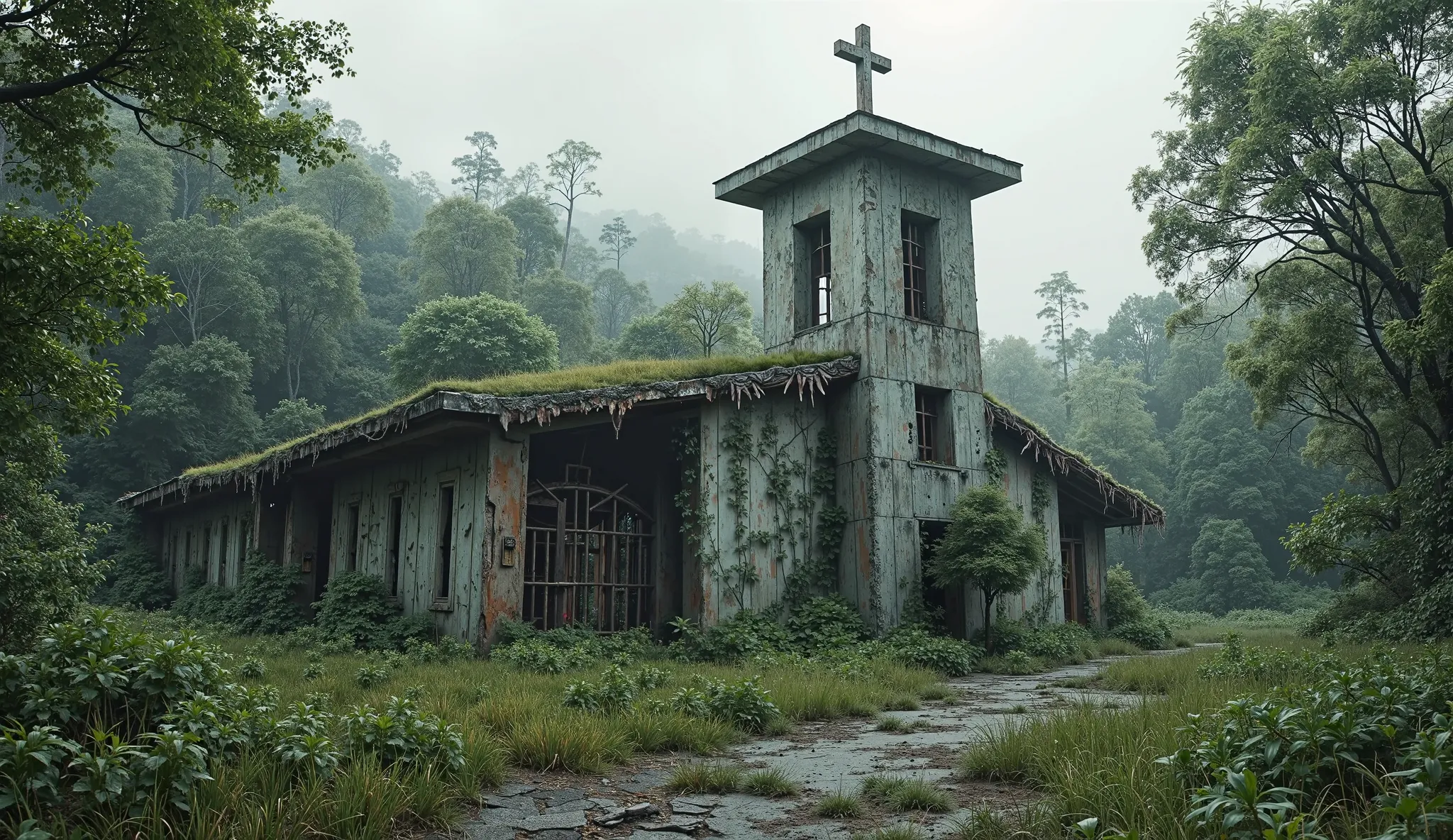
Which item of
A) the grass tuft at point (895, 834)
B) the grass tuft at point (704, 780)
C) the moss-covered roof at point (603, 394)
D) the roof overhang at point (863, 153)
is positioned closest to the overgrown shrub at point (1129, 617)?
the moss-covered roof at point (603, 394)

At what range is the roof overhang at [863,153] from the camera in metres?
15.9

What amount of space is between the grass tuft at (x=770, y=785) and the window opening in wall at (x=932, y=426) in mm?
11092

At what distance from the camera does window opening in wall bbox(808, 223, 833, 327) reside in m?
17.5

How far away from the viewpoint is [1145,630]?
19922 millimetres

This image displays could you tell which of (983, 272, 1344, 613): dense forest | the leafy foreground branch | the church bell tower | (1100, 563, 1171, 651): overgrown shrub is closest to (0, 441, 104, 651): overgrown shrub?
the leafy foreground branch

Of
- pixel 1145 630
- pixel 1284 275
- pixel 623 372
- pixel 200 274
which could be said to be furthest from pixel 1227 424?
pixel 200 274

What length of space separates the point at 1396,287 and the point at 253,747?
65.6 ft

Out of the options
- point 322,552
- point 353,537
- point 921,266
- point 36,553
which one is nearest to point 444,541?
point 353,537

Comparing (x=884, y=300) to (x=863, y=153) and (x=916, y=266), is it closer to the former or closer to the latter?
(x=916, y=266)

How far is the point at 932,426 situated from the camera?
1694 centimetres

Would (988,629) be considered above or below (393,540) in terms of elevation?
below

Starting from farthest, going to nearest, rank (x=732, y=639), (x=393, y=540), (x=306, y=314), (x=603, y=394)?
(x=306, y=314)
(x=393, y=540)
(x=732, y=639)
(x=603, y=394)

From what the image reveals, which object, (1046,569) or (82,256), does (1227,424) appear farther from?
(82,256)

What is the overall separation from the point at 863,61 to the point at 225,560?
17.4 metres
